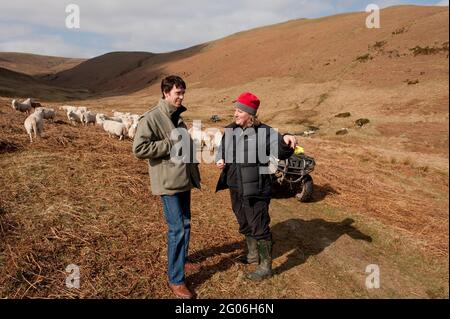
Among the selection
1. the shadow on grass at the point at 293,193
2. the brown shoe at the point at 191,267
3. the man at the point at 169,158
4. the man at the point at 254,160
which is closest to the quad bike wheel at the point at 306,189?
the shadow on grass at the point at 293,193

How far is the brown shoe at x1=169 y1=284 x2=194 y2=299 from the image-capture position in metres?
4.24

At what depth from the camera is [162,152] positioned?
378cm

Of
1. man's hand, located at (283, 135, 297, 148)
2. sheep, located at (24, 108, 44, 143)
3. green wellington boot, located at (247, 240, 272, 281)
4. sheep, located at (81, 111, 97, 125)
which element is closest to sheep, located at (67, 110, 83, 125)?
sheep, located at (81, 111, 97, 125)

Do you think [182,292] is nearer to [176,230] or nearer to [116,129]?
[176,230]

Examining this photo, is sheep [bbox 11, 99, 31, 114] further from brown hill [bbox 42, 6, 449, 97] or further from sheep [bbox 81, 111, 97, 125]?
brown hill [bbox 42, 6, 449, 97]

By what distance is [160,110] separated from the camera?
3.92 metres

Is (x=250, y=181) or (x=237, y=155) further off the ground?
(x=237, y=155)

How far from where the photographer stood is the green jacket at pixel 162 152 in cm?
379

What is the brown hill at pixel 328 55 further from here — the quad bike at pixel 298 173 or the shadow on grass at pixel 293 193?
the quad bike at pixel 298 173

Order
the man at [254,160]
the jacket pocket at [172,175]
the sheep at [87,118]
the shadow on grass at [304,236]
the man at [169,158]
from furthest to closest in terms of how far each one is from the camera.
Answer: the sheep at [87,118] < the shadow on grass at [304,236] < the man at [254,160] < the jacket pocket at [172,175] < the man at [169,158]
